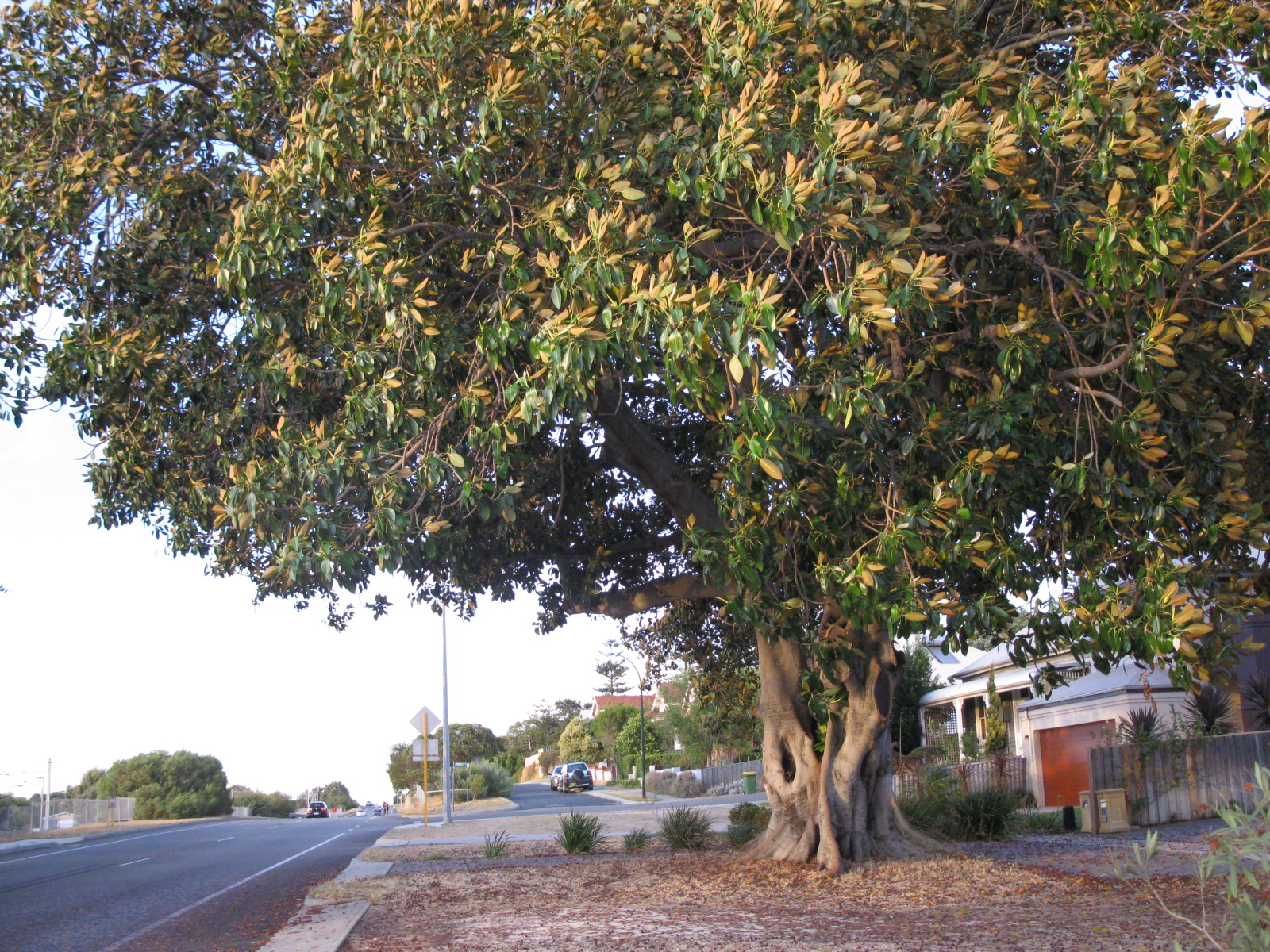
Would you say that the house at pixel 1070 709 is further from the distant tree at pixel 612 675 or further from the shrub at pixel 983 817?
the distant tree at pixel 612 675

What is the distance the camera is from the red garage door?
21219mm

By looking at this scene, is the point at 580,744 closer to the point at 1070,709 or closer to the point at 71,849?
the point at 71,849

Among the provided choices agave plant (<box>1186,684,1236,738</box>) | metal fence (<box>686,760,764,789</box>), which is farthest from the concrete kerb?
metal fence (<box>686,760,764,789</box>)

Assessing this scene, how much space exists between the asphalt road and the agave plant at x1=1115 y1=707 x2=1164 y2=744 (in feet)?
44.1

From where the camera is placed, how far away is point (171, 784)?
52781 mm

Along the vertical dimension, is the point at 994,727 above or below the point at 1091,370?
below

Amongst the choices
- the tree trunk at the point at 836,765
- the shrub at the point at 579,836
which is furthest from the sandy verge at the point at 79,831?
the tree trunk at the point at 836,765

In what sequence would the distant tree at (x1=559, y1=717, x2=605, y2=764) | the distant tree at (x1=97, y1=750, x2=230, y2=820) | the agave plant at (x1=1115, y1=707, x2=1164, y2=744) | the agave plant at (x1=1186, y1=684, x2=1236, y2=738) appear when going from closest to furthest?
the agave plant at (x1=1115, y1=707, x2=1164, y2=744), the agave plant at (x1=1186, y1=684, x2=1236, y2=738), the distant tree at (x1=97, y1=750, x2=230, y2=820), the distant tree at (x1=559, y1=717, x2=605, y2=764)

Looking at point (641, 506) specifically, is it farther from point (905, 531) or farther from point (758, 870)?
point (905, 531)

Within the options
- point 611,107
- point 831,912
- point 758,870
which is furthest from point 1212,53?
point 758,870

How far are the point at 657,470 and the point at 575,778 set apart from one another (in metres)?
43.6

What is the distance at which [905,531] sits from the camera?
23.4 feet

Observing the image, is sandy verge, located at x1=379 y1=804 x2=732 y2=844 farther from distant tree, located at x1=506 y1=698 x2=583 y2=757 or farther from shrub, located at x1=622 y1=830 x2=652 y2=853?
distant tree, located at x1=506 y1=698 x2=583 y2=757

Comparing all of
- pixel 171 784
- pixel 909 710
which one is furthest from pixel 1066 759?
pixel 171 784
